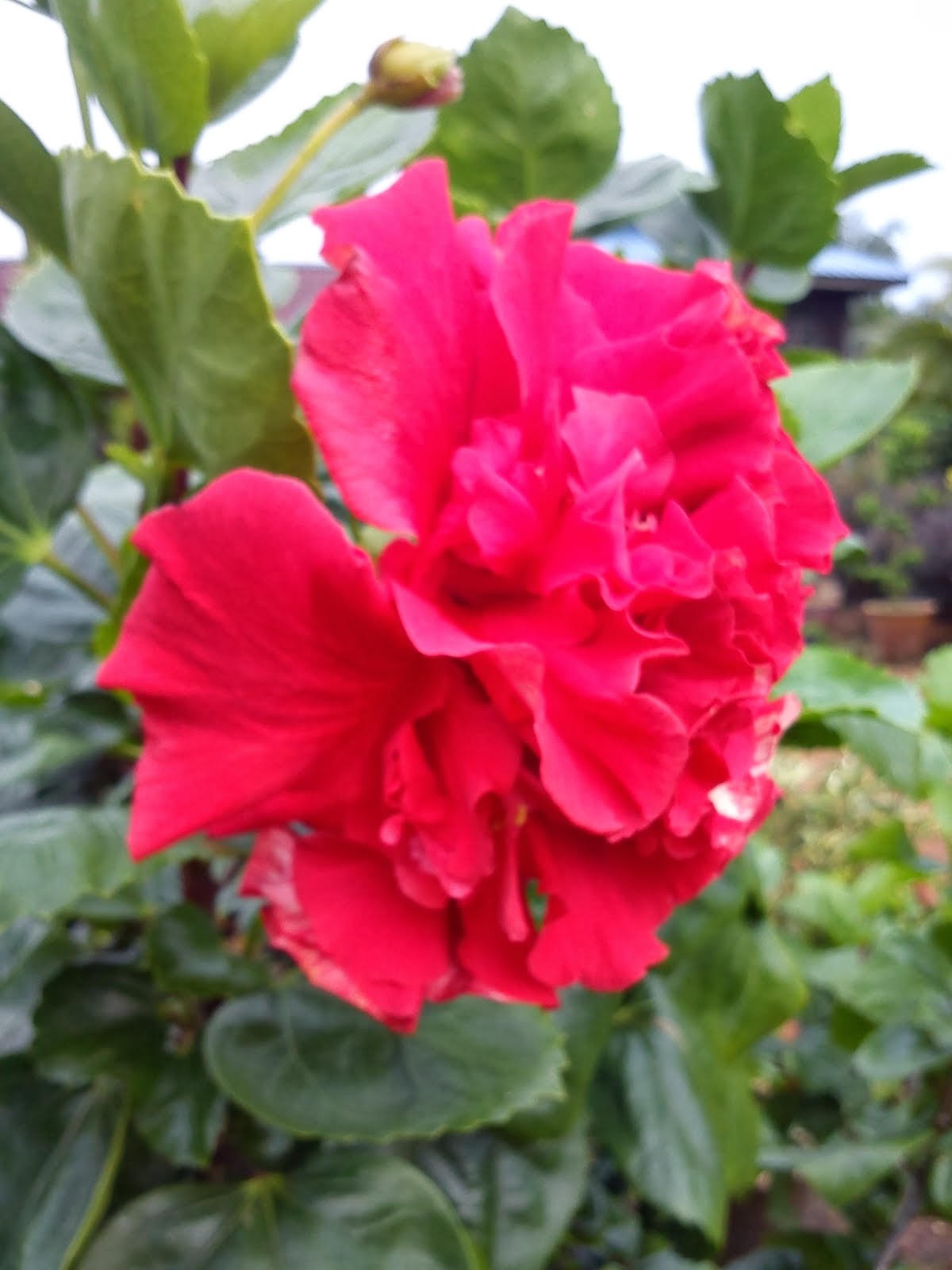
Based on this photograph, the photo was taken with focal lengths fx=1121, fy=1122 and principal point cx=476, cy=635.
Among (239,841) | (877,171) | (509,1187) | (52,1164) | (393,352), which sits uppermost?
(393,352)

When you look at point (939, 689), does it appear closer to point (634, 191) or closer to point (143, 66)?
point (634, 191)

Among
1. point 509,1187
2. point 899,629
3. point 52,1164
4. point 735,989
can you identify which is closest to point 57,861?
point 52,1164

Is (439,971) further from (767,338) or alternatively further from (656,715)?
(767,338)

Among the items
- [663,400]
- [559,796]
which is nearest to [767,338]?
[663,400]

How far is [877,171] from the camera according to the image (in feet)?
2.22

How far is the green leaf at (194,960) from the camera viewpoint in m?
0.47

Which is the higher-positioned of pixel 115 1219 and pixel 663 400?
pixel 663 400

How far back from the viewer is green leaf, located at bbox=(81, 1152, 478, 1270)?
0.49m

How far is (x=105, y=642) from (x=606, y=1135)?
43 cm

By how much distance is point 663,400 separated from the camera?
365 millimetres

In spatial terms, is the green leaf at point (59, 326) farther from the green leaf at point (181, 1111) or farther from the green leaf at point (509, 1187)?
the green leaf at point (509, 1187)

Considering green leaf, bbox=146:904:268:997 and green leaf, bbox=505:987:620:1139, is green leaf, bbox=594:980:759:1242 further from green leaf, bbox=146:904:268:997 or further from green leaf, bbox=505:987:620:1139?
green leaf, bbox=146:904:268:997

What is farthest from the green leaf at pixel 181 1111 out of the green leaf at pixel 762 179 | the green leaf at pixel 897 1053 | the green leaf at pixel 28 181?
the green leaf at pixel 897 1053

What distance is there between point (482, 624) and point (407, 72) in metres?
0.23
